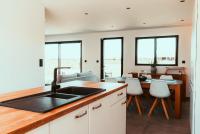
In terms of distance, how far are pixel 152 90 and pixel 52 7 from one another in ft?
9.92

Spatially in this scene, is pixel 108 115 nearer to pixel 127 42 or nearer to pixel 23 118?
pixel 23 118

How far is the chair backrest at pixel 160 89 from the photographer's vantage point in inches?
158

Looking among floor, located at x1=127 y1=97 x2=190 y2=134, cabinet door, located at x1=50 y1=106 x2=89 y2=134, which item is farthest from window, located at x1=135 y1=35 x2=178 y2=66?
cabinet door, located at x1=50 y1=106 x2=89 y2=134

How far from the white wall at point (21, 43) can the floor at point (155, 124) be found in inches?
83.6

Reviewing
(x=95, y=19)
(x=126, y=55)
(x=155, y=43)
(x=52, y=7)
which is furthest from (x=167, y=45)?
(x=52, y=7)

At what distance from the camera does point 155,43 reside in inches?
271

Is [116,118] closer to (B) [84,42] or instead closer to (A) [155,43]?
(A) [155,43]

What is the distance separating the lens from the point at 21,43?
11.2ft

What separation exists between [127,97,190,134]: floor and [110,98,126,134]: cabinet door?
0.80 metres

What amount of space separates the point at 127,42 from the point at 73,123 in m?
6.26

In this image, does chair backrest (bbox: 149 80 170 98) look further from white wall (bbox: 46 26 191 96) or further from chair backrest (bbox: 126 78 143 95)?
white wall (bbox: 46 26 191 96)

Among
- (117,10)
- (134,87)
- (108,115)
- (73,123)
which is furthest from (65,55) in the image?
(73,123)

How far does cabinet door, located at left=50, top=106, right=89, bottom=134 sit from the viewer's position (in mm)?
1222

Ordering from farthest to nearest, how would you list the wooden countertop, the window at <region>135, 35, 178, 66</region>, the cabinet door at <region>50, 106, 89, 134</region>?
the window at <region>135, 35, 178, 66</region> < the cabinet door at <region>50, 106, 89, 134</region> < the wooden countertop
